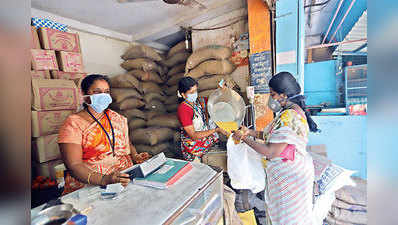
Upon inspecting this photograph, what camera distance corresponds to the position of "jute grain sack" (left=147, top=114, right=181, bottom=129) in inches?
130

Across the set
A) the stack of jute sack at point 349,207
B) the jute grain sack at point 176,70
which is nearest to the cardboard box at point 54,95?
the jute grain sack at point 176,70

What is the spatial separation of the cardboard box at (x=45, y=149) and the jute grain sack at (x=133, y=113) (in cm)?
109

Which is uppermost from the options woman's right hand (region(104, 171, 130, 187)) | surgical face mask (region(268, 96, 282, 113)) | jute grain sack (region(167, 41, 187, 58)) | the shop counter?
jute grain sack (region(167, 41, 187, 58))

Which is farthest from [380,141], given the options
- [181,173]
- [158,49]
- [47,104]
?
[158,49]

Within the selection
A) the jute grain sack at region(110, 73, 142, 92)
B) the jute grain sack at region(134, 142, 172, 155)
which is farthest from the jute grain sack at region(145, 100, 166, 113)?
the jute grain sack at region(134, 142, 172, 155)

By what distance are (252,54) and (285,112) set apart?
1634mm

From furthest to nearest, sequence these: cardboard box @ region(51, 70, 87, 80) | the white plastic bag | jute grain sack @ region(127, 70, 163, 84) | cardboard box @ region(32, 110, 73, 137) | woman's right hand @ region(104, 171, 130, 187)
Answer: jute grain sack @ region(127, 70, 163, 84), cardboard box @ region(51, 70, 87, 80), cardboard box @ region(32, 110, 73, 137), the white plastic bag, woman's right hand @ region(104, 171, 130, 187)

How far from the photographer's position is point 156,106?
3773 millimetres

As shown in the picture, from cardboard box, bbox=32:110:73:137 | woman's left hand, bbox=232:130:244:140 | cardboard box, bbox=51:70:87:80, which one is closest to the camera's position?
woman's left hand, bbox=232:130:244:140

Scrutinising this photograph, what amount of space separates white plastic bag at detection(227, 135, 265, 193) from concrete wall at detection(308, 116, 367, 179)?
1238mm

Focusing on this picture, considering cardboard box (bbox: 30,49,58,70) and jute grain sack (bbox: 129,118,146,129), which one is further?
jute grain sack (bbox: 129,118,146,129)

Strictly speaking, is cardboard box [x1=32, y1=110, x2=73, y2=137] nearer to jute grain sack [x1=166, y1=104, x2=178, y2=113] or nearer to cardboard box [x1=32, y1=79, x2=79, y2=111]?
cardboard box [x1=32, y1=79, x2=79, y2=111]

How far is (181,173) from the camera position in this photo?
3.89 feet

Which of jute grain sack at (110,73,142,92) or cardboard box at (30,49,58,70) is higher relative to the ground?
cardboard box at (30,49,58,70)
